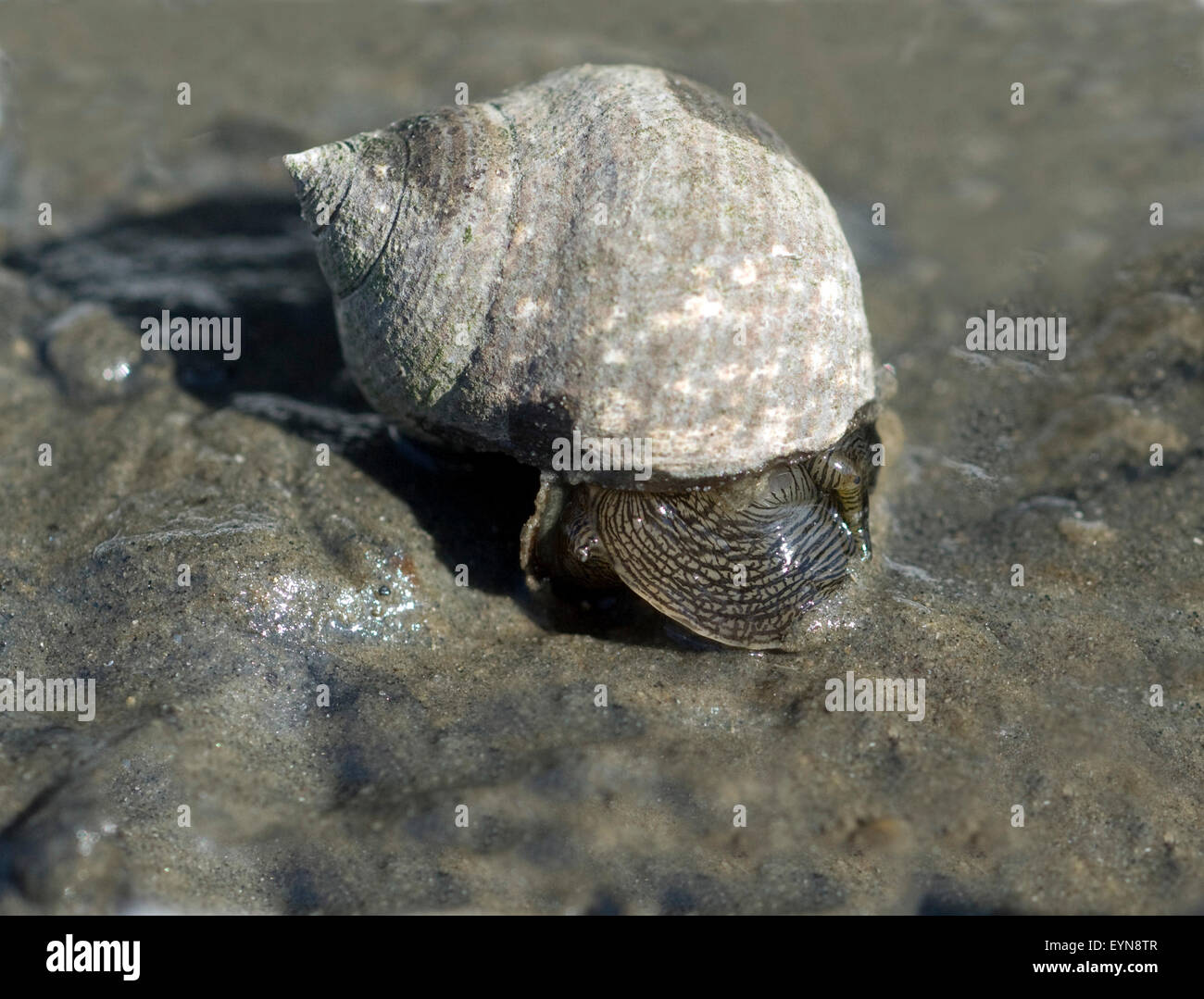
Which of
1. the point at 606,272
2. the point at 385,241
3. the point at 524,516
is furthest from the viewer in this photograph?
the point at 524,516

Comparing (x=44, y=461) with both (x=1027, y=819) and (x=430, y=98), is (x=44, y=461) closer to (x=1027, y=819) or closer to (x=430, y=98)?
(x=430, y=98)

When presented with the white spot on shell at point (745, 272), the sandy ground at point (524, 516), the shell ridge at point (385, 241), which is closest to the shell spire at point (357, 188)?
the shell ridge at point (385, 241)

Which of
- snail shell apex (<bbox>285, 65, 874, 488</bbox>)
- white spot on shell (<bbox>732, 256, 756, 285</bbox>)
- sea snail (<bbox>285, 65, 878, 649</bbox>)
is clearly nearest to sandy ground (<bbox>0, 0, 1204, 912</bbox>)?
sea snail (<bbox>285, 65, 878, 649</bbox>)

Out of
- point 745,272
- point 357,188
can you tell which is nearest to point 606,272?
point 745,272

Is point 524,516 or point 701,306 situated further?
point 524,516

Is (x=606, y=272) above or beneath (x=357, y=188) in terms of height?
beneath

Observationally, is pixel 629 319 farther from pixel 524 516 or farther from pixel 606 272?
pixel 524 516

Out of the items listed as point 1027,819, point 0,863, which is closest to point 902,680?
point 1027,819
